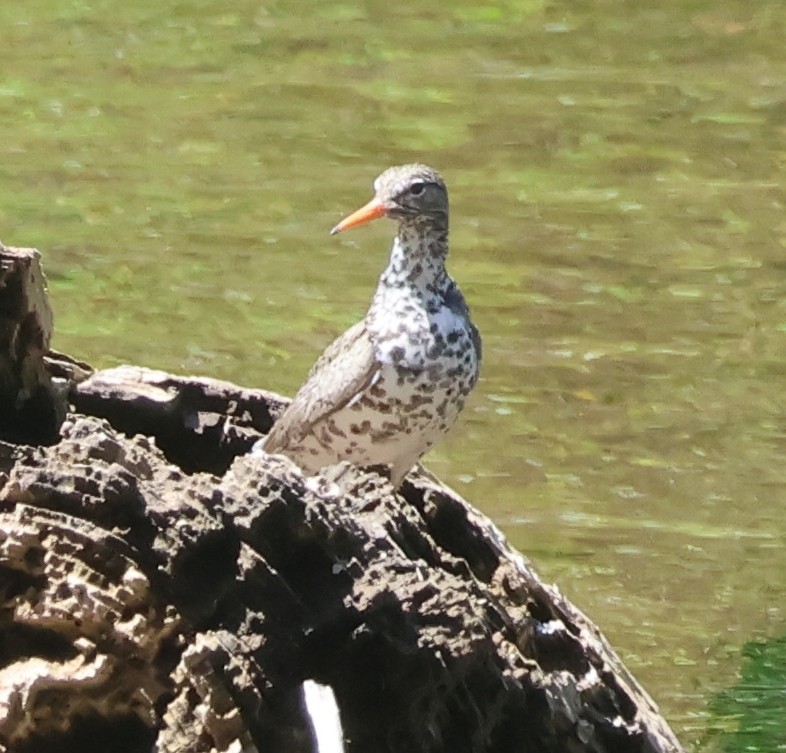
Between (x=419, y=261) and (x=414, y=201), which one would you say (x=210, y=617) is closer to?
(x=419, y=261)

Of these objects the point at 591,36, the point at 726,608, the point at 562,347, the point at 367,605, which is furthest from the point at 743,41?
the point at 367,605

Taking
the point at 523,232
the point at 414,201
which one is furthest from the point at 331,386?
the point at 523,232

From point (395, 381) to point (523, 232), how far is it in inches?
128

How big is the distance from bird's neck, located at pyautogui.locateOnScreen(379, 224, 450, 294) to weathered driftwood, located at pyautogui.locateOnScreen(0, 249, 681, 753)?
51.2 inches

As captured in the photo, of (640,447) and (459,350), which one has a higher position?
(459,350)

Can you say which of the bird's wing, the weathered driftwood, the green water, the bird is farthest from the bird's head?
the weathered driftwood

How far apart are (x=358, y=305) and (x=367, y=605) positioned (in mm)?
3763

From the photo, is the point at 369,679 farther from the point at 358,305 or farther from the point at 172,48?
the point at 172,48

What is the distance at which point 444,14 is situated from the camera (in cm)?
970

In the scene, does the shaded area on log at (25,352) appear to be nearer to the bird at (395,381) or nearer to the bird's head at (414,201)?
the bird at (395,381)

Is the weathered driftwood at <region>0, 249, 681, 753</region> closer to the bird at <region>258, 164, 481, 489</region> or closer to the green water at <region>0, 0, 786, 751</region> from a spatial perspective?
the bird at <region>258, 164, 481, 489</region>

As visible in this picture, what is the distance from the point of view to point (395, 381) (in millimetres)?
4012

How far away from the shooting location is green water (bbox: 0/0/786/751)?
17.3 ft

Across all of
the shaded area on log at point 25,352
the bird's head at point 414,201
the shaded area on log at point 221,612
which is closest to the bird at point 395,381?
the bird's head at point 414,201
